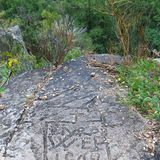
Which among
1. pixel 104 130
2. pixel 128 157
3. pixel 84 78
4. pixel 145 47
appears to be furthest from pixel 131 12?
pixel 128 157

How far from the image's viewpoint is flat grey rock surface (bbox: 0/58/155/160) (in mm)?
3242

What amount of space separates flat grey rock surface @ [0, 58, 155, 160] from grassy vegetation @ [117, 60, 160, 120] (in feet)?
0.38

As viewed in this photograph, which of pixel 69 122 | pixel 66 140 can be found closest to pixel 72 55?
pixel 69 122

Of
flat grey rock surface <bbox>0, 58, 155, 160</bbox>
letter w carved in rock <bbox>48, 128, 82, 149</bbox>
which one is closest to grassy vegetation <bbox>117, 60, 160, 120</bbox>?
flat grey rock surface <bbox>0, 58, 155, 160</bbox>

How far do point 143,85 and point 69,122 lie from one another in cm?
85

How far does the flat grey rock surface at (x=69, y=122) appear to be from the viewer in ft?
10.6

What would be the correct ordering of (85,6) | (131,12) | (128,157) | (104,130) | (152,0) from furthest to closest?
1. (85,6)
2. (152,0)
3. (131,12)
4. (104,130)
5. (128,157)

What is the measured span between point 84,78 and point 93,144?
4.30ft

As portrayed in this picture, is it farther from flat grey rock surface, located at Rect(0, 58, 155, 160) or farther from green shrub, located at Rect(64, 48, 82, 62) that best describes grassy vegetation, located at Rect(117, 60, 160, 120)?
green shrub, located at Rect(64, 48, 82, 62)

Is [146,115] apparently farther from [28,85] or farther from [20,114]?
[28,85]

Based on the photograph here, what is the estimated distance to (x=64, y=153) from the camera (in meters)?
3.23

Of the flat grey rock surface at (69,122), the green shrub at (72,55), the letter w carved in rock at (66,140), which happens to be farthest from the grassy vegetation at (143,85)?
the green shrub at (72,55)

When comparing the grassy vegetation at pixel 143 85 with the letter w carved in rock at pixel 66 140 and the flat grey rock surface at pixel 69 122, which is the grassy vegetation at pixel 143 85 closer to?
the flat grey rock surface at pixel 69 122

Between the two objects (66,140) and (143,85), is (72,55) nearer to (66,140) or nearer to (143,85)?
(143,85)
